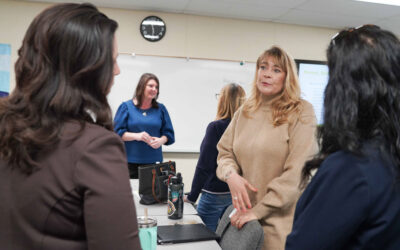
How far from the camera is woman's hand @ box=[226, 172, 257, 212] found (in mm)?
1423

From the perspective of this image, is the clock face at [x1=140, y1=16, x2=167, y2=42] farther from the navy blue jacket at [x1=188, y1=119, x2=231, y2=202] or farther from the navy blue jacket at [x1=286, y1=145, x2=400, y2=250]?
the navy blue jacket at [x1=286, y1=145, x2=400, y2=250]

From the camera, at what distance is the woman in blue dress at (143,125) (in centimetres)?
293

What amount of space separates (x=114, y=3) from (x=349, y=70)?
11.5ft

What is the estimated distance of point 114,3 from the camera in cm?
376

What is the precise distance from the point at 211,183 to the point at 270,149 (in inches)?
27.5

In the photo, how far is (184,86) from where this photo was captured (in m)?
4.13

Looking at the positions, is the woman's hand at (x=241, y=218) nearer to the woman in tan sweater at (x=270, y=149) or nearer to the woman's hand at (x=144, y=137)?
the woman in tan sweater at (x=270, y=149)

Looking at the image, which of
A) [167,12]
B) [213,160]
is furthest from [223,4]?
[213,160]

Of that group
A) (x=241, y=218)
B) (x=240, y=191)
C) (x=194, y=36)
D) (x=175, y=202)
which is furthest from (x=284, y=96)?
(x=194, y=36)

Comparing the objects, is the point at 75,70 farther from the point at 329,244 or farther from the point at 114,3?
→ the point at 114,3

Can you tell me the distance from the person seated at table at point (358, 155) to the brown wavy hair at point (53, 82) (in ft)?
1.71

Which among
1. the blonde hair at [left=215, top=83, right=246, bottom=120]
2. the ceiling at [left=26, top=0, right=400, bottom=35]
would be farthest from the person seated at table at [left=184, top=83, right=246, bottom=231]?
the ceiling at [left=26, top=0, right=400, bottom=35]

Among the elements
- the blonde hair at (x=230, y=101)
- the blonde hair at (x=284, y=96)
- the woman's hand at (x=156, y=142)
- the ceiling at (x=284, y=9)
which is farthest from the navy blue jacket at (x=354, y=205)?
the ceiling at (x=284, y=9)

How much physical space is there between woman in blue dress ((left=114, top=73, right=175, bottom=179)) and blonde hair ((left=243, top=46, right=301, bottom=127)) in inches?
55.5
